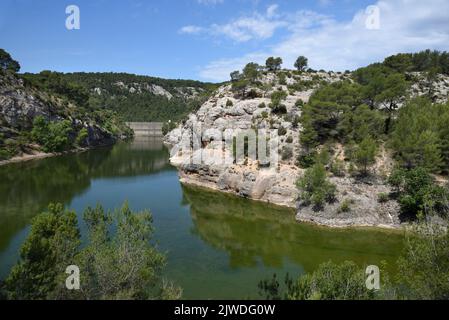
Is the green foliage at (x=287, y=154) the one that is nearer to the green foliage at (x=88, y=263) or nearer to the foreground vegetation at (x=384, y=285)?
the green foliage at (x=88, y=263)

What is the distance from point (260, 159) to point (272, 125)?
10.6 m

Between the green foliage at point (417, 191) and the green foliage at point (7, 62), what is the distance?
122336 mm

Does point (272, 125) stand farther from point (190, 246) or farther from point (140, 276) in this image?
point (140, 276)

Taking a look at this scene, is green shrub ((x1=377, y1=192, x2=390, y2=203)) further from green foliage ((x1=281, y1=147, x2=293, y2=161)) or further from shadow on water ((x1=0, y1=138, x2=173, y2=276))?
shadow on water ((x1=0, y1=138, x2=173, y2=276))

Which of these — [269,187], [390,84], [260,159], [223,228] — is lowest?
[223,228]

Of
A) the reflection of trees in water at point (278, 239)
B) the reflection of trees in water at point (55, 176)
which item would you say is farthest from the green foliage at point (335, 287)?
the reflection of trees in water at point (55, 176)

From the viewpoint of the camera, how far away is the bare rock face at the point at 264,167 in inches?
1752

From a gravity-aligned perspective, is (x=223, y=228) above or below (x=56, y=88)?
below

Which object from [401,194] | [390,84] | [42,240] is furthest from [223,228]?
[390,84]

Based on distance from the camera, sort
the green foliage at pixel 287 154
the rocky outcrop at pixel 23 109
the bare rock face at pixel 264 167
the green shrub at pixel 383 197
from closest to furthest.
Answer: the bare rock face at pixel 264 167, the green shrub at pixel 383 197, the green foliage at pixel 287 154, the rocky outcrop at pixel 23 109

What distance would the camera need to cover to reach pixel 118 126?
556 ft

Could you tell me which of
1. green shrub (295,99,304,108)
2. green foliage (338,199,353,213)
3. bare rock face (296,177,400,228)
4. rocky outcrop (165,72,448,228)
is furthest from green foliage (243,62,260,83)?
green foliage (338,199,353,213)

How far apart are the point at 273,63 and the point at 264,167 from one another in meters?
52.9

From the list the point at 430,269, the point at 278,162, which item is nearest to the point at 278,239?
the point at 278,162
